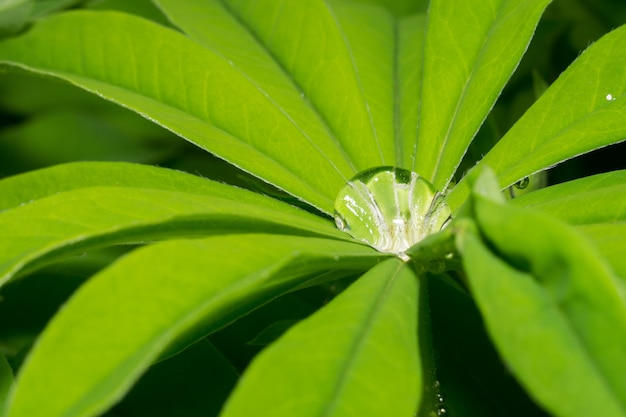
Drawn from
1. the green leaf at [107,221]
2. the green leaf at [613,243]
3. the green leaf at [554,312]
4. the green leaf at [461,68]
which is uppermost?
the green leaf at [461,68]

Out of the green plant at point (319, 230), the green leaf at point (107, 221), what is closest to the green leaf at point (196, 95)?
the green plant at point (319, 230)

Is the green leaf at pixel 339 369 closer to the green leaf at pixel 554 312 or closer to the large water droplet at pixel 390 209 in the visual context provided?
the green leaf at pixel 554 312

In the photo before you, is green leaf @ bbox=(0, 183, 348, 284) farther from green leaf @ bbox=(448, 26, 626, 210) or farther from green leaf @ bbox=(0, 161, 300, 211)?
green leaf @ bbox=(448, 26, 626, 210)

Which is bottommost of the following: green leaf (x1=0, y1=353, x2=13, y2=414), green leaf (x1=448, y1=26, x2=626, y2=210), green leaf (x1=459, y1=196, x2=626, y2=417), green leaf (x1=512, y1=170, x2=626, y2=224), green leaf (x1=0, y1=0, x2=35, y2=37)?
green leaf (x1=459, y1=196, x2=626, y2=417)

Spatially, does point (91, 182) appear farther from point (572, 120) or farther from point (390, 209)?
point (572, 120)

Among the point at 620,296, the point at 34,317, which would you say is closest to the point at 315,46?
the point at 34,317

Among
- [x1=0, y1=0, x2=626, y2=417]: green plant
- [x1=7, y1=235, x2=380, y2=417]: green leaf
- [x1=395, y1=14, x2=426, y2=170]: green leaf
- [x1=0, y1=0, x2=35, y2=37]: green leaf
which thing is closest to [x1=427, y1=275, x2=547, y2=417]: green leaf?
[x1=0, y1=0, x2=626, y2=417]: green plant

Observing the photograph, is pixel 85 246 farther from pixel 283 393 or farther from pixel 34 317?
pixel 34 317
